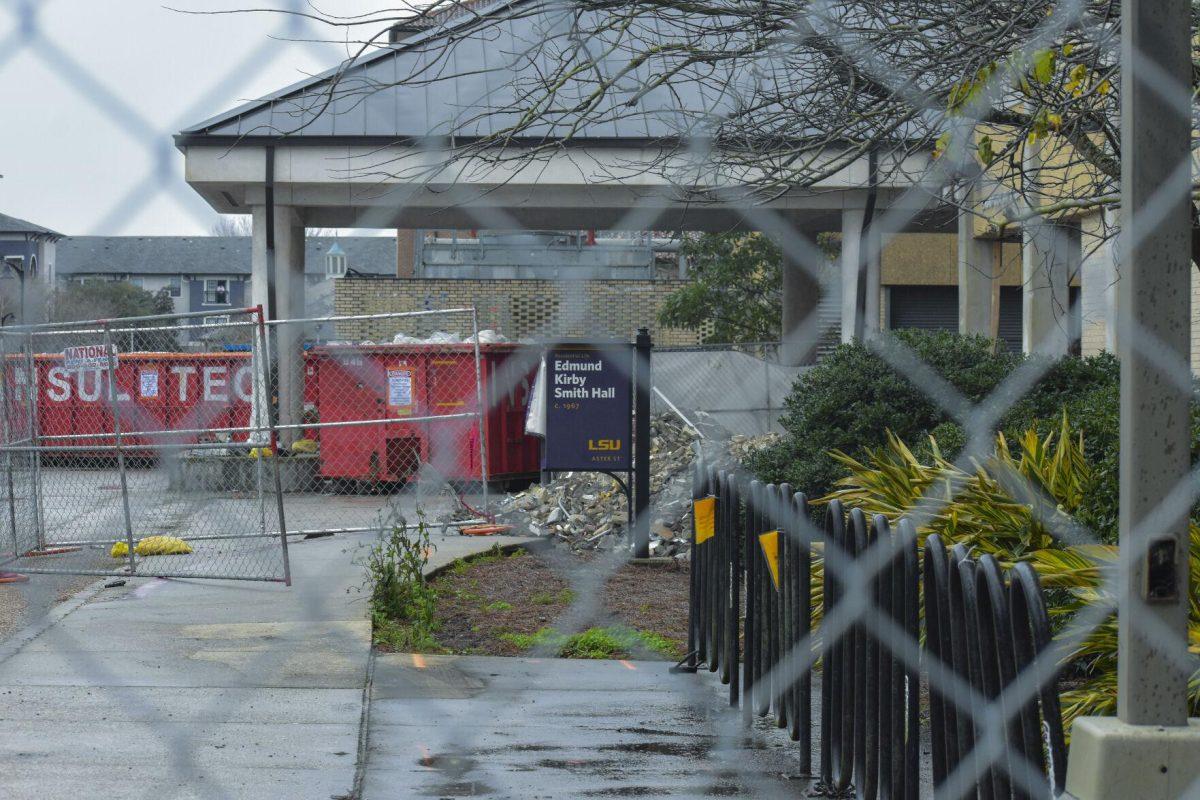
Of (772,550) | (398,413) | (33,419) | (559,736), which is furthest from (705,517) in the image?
(398,413)

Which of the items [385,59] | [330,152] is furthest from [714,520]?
[330,152]

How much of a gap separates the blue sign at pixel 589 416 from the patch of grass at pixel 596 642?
3760 mm

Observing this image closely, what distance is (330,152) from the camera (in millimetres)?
12312

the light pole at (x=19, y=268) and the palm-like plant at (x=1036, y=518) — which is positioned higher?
the light pole at (x=19, y=268)

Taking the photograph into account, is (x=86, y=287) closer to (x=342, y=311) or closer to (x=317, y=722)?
(x=317, y=722)

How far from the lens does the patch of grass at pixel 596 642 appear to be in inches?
277

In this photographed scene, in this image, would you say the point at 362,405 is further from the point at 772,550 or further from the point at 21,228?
the point at 21,228

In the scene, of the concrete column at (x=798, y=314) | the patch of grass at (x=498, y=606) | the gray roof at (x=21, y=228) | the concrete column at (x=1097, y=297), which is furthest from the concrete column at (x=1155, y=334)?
the concrete column at (x=798, y=314)

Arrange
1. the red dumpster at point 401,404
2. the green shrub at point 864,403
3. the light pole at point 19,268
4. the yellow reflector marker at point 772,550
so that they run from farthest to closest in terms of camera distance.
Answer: the red dumpster at point 401,404
the green shrub at point 864,403
the yellow reflector marker at point 772,550
the light pole at point 19,268

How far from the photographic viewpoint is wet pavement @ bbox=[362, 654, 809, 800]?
4504 mm

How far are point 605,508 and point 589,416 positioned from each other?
2.19 m

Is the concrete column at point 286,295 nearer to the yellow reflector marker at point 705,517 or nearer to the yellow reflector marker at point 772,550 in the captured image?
the yellow reflector marker at point 705,517

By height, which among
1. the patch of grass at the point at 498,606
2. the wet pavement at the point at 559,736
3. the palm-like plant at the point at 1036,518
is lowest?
the patch of grass at the point at 498,606

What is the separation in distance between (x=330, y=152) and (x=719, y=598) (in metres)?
7.77
